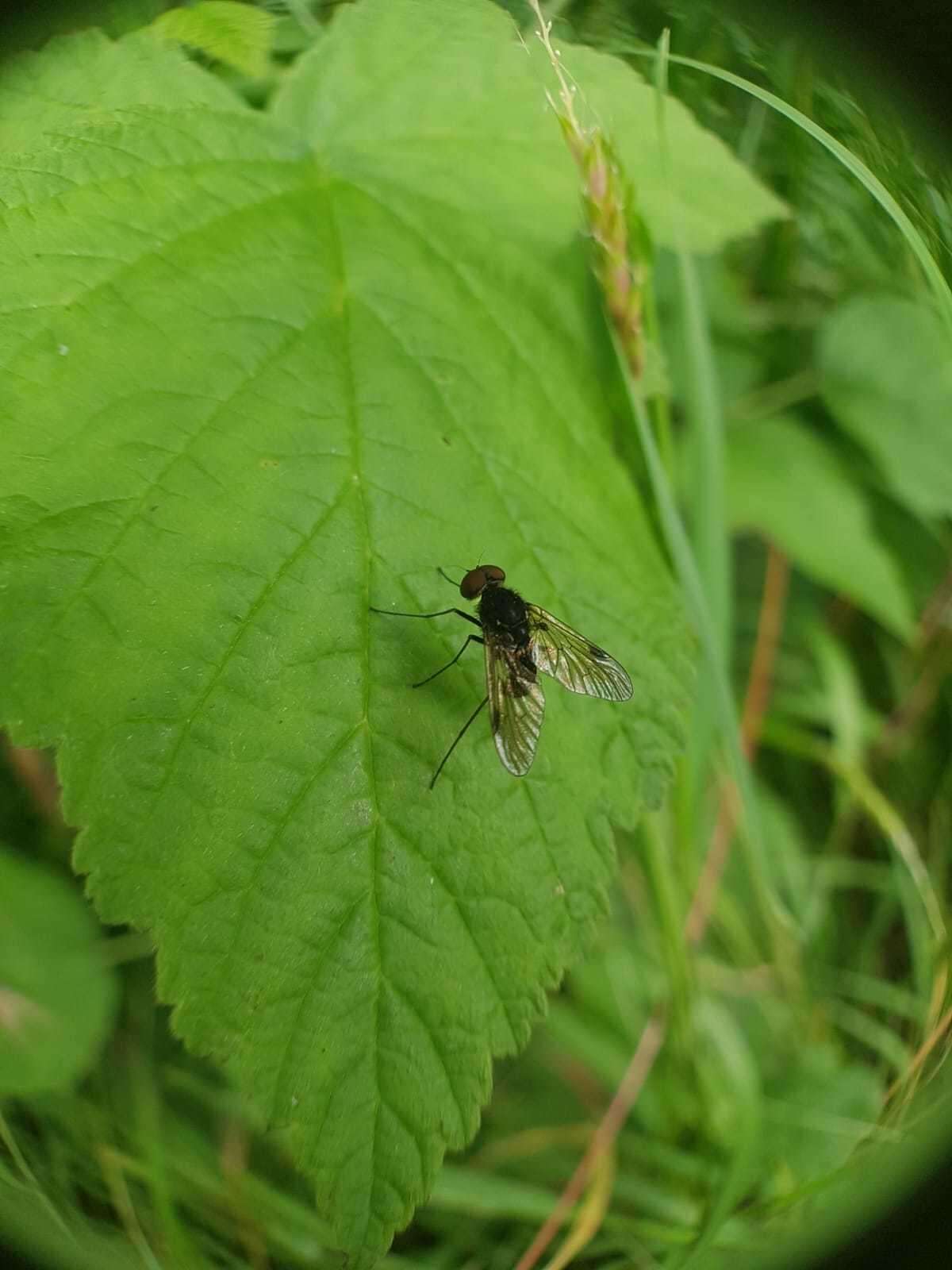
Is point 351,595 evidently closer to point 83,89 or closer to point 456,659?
point 456,659

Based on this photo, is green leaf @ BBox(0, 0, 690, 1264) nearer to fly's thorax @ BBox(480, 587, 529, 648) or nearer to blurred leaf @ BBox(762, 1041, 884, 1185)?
fly's thorax @ BBox(480, 587, 529, 648)

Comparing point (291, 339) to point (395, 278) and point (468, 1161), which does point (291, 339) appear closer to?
point (395, 278)

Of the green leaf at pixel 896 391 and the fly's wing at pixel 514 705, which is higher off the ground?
the green leaf at pixel 896 391

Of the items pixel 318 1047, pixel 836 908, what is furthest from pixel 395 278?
pixel 836 908

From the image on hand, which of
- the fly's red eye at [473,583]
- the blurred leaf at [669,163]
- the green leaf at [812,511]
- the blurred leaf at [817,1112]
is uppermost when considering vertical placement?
the blurred leaf at [669,163]

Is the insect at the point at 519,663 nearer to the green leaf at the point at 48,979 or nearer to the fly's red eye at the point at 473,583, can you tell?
the fly's red eye at the point at 473,583

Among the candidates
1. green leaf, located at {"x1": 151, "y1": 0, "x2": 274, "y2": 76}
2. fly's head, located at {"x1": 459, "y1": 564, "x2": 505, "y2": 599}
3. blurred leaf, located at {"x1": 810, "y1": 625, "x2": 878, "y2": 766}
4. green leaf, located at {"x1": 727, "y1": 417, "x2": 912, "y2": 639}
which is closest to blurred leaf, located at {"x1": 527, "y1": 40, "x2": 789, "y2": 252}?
green leaf, located at {"x1": 151, "y1": 0, "x2": 274, "y2": 76}

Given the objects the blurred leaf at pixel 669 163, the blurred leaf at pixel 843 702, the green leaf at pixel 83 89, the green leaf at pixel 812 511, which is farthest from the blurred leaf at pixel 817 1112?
the green leaf at pixel 83 89

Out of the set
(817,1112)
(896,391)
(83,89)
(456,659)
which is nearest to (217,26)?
(83,89)
